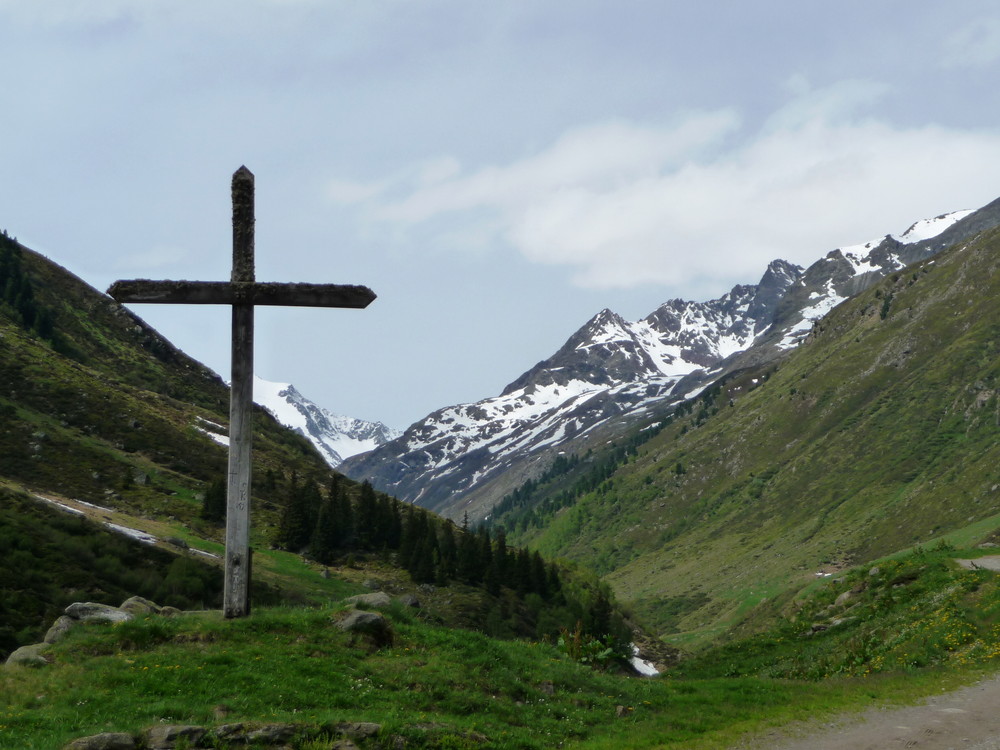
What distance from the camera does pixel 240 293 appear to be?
68.2 ft

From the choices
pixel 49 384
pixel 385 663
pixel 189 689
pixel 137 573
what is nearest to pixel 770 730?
pixel 385 663

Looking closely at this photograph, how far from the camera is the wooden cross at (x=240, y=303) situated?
2033 cm

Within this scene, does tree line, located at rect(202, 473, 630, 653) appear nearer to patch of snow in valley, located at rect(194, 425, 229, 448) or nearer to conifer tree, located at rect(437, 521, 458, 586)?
conifer tree, located at rect(437, 521, 458, 586)

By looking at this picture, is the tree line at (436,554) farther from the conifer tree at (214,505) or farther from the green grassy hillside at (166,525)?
the green grassy hillside at (166,525)

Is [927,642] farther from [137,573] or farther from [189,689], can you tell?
[137,573]

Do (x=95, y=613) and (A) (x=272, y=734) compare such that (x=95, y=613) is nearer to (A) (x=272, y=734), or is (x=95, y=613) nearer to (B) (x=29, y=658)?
(B) (x=29, y=658)

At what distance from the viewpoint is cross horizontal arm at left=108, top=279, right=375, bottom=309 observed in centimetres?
2066

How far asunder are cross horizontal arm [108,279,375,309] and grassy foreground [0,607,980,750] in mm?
7200

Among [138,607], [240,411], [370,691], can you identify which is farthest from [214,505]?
[370,691]

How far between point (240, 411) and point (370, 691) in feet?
23.0

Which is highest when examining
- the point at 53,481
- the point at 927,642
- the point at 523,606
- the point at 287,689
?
the point at 53,481

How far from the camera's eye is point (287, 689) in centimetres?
1698

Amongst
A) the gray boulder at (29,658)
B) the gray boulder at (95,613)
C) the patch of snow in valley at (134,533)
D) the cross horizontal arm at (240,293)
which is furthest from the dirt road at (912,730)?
the patch of snow in valley at (134,533)

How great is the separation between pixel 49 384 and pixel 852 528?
5444 inches
